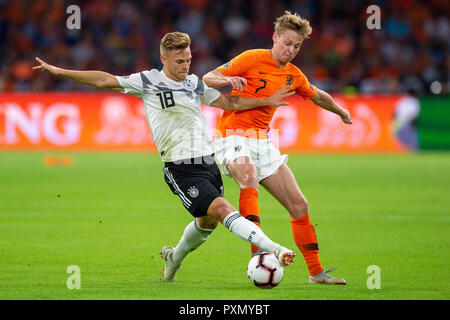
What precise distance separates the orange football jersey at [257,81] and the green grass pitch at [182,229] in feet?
4.47

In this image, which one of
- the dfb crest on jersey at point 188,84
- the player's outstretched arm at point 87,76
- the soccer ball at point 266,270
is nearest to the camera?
the soccer ball at point 266,270

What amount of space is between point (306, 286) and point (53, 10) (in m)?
21.0

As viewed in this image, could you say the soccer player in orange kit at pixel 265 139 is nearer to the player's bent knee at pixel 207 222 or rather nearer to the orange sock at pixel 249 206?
the orange sock at pixel 249 206

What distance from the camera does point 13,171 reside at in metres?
16.9

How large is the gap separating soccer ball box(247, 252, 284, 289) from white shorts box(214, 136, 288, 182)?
113 centimetres

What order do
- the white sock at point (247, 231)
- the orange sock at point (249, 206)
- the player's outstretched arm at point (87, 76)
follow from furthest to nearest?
the orange sock at point (249, 206) → the player's outstretched arm at point (87, 76) → the white sock at point (247, 231)

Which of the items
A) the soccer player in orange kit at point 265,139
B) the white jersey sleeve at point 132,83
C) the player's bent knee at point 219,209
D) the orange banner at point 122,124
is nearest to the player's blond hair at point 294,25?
the soccer player in orange kit at point 265,139

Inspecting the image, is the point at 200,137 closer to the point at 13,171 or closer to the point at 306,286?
the point at 306,286

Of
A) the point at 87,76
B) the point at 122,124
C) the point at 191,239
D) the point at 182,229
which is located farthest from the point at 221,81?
the point at 122,124

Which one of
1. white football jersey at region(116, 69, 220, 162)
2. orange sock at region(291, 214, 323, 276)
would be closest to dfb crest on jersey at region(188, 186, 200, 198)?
white football jersey at region(116, 69, 220, 162)

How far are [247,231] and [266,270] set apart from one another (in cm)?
35

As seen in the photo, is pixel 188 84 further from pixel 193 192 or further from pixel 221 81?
pixel 193 192

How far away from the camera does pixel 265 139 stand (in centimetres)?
731

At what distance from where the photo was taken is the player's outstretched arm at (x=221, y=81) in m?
6.58
